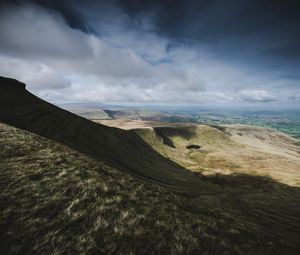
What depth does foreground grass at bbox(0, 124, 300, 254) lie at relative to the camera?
38.3ft

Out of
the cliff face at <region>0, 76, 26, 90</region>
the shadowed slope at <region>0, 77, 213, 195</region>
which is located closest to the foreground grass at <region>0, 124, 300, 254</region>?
the shadowed slope at <region>0, 77, 213, 195</region>

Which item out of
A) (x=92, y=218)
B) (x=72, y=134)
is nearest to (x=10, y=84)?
(x=72, y=134)

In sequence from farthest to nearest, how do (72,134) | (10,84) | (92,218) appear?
(10,84) → (72,134) → (92,218)

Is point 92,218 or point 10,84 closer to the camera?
point 92,218

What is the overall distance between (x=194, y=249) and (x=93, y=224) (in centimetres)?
650

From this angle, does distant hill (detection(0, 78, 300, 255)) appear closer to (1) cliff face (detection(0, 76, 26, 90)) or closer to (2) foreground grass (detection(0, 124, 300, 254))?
(2) foreground grass (detection(0, 124, 300, 254))

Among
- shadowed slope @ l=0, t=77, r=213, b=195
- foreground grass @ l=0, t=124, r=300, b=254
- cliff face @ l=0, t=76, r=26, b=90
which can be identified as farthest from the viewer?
cliff face @ l=0, t=76, r=26, b=90

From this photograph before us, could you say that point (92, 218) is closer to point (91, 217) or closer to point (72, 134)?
point (91, 217)

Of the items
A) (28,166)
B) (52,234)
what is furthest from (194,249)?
(28,166)

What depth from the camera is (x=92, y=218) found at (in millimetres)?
13664

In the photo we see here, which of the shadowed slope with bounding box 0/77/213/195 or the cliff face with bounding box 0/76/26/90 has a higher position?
the cliff face with bounding box 0/76/26/90

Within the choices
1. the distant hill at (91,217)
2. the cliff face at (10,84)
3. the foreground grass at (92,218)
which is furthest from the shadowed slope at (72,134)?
the foreground grass at (92,218)

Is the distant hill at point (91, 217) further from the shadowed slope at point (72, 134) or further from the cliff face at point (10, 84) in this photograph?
the cliff face at point (10, 84)

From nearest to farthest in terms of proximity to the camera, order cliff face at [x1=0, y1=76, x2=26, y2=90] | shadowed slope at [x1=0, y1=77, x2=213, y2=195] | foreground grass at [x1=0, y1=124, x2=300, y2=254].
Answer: foreground grass at [x1=0, y1=124, x2=300, y2=254] → shadowed slope at [x1=0, y1=77, x2=213, y2=195] → cliff face at [x1=0, y1=76, x2=26, y2=90]
